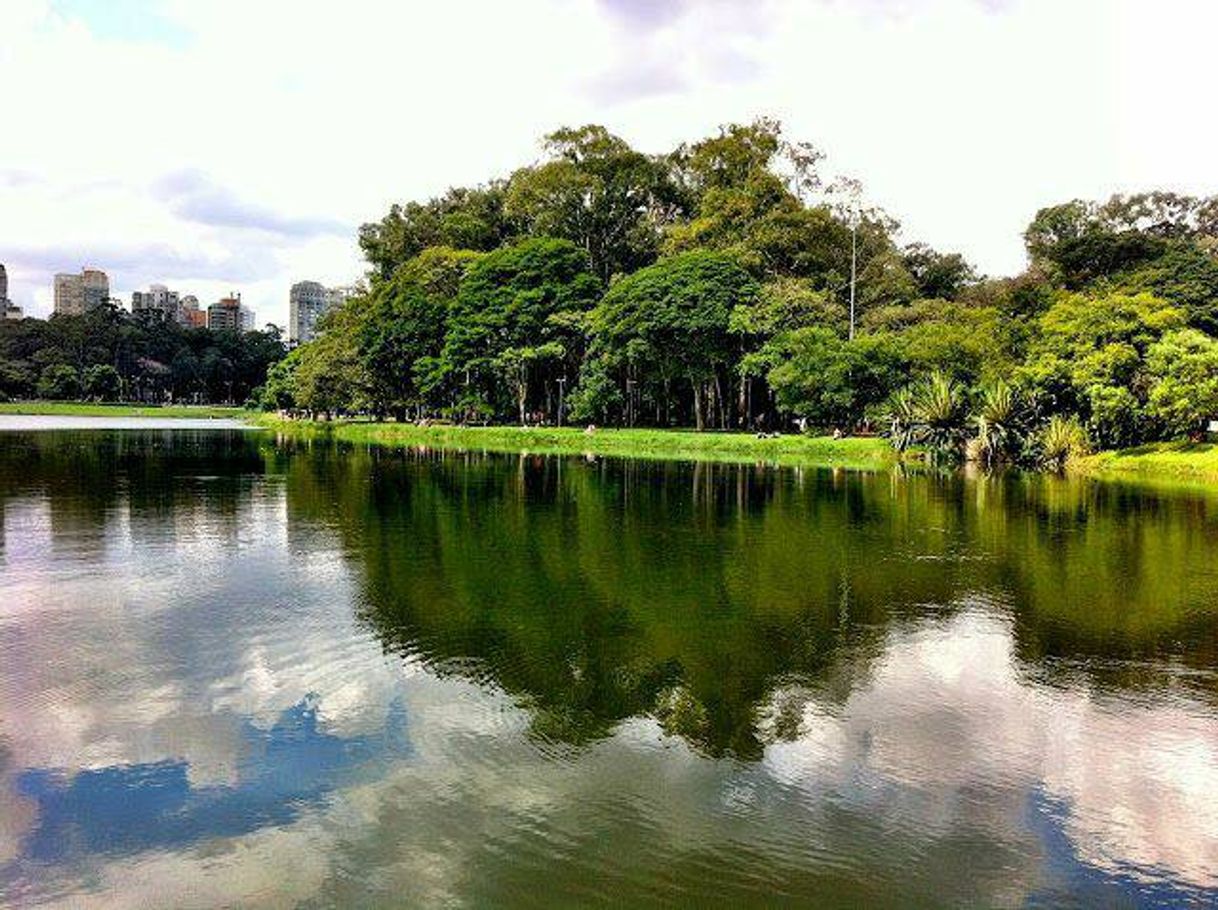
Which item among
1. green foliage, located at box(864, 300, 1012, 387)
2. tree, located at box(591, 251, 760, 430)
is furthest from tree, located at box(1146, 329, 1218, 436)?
tree, located at box(591, 251, 760, 430)

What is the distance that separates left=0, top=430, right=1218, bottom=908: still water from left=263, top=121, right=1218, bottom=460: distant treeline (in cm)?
2841

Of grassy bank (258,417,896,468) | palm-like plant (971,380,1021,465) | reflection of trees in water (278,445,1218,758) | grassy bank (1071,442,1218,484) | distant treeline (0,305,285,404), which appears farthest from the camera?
distant treeline (0,305,285,404)

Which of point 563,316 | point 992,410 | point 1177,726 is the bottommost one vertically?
point 1177,726

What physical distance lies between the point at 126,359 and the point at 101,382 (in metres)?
10.5

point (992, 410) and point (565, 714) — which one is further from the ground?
point (992, 410)

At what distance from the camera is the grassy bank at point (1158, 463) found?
127ft

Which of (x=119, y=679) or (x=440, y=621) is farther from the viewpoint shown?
(x=440, y=621)

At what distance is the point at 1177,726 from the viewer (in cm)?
850

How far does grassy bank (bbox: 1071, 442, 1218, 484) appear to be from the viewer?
1519 inches

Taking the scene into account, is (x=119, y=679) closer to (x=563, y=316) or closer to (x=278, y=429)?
(x=563, y=316)

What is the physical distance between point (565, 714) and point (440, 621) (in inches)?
145

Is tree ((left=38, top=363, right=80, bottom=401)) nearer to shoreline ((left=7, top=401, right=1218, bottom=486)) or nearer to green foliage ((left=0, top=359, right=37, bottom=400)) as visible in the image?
green foliage ((left=0, top=359, right=37, bottom=400))

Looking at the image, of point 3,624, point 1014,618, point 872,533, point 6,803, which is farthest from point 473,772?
point 872,533

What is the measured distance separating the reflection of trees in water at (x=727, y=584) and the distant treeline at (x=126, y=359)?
107 meters
